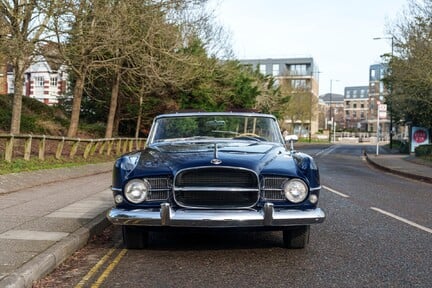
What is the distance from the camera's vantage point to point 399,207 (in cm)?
968

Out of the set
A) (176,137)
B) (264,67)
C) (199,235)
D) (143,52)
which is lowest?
(199,235)

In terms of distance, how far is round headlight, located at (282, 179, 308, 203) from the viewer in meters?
5.33

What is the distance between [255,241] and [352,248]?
3.83 feet

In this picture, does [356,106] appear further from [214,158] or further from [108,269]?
[108,269]

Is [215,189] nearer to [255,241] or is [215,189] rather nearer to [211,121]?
[255,241]

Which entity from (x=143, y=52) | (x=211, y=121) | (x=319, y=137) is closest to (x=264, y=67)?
(x=319, y=137)

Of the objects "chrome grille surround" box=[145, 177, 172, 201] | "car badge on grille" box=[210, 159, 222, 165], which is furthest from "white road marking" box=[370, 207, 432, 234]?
"chrome grille surround" box=[145, 177, 172, 201]

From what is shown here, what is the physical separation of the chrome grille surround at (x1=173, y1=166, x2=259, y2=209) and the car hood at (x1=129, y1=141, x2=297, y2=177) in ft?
0.22

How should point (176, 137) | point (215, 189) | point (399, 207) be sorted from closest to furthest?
point (215, 189) → point (176, 137) → point (399, 207)

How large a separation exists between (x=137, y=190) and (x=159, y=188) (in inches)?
9.8

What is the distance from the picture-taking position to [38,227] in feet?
21.7

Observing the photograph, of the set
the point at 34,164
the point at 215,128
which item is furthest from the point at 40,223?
the point at 34,164

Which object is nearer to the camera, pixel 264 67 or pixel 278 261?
pixel 278 261

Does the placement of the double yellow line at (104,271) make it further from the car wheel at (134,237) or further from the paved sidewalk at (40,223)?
the paved sidewalk at (40,223)
